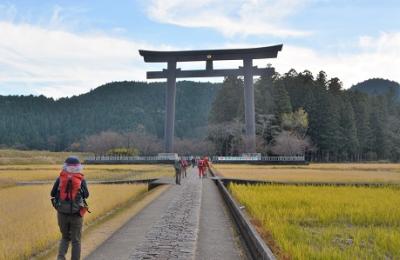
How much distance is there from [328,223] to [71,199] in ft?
20.1

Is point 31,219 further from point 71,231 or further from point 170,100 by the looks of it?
point 170,100

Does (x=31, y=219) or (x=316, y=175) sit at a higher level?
(x=316, y=175)

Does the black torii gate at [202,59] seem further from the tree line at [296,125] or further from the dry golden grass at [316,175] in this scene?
the tree line at [296,125]

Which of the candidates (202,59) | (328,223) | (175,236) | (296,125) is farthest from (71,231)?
(296,125)

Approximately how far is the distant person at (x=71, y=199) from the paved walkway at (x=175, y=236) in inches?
29.8

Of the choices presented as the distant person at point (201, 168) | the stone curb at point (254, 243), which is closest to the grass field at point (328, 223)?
the stone curb at point (254, 243)

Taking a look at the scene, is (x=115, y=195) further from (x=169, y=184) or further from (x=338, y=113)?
(x=338, y=113)

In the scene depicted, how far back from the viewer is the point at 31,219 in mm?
9750

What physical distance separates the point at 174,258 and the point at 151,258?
311mm

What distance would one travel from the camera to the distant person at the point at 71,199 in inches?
224

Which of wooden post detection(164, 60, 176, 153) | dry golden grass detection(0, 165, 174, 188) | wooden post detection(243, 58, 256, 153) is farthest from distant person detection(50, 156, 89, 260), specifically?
wooden post detection(243, 58, 256, 153)

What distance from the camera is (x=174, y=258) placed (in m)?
6.33

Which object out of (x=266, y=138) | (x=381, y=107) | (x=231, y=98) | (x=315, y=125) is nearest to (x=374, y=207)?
(x=266, y=138)

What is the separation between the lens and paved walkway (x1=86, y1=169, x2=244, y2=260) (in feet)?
21.9
